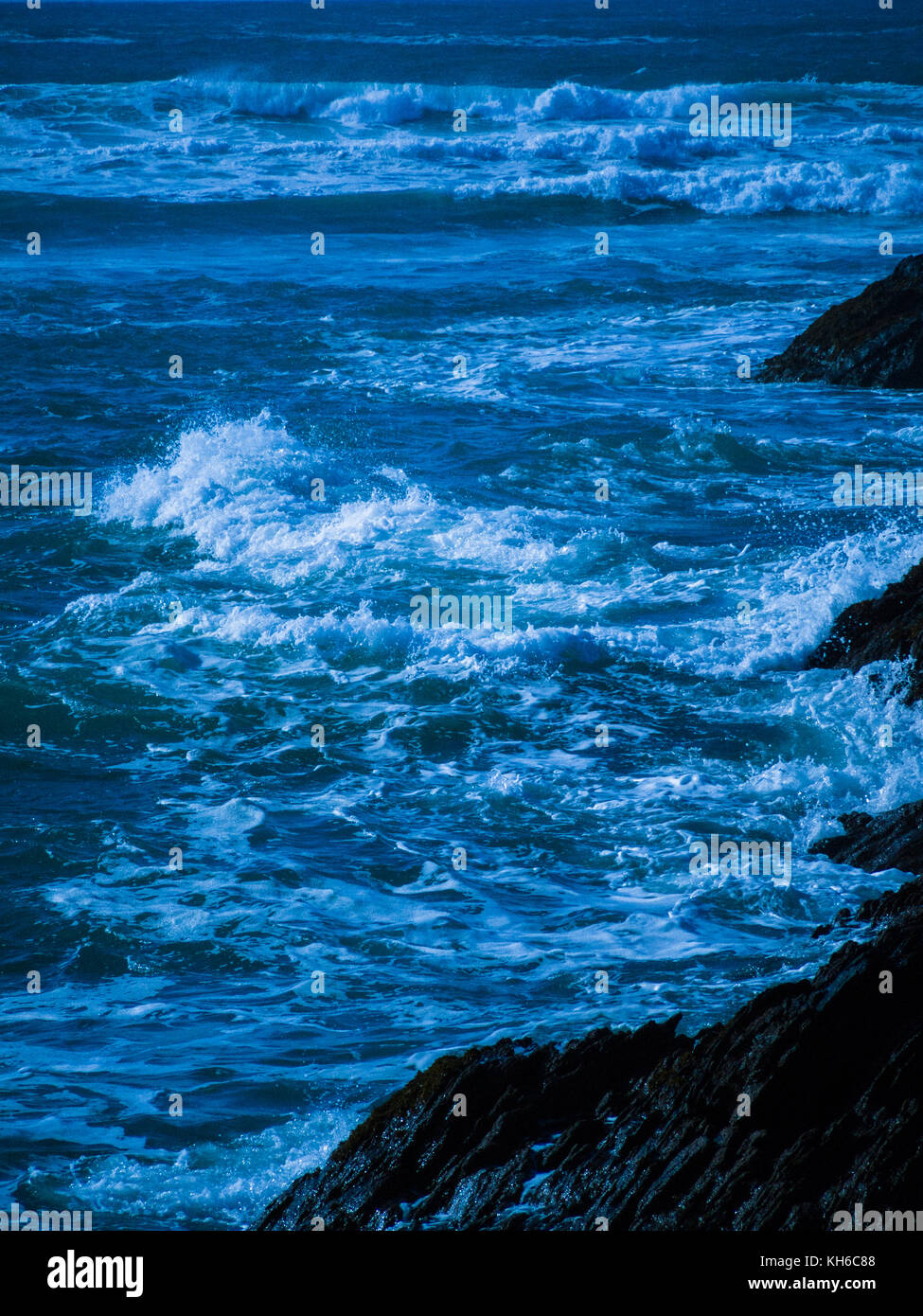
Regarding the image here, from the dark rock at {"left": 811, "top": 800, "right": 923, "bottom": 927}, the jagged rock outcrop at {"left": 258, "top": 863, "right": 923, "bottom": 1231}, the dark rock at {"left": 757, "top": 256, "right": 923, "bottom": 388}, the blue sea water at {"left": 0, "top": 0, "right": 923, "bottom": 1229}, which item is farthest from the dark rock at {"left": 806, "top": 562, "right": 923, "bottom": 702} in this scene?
the dark rock at {"left": 757, "top": 256, "right": 923, "bottom": 388}

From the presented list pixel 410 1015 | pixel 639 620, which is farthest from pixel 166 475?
pixel 410 1015

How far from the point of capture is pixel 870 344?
16266mm

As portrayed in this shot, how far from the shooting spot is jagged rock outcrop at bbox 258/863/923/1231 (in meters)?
4.16

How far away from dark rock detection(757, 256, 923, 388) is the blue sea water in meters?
0.45

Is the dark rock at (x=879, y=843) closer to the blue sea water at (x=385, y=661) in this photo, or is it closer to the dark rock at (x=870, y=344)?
the blue sea water at (x=385, y=661)

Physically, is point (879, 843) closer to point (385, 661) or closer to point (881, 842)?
point (881, 842)

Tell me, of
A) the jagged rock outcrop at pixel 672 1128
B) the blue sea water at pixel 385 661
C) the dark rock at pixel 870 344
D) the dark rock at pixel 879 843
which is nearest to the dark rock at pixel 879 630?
the blue sea water at pixel 385 661

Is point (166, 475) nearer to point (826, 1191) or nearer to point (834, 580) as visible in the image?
point (834, 580)

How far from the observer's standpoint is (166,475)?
13117 millimetres

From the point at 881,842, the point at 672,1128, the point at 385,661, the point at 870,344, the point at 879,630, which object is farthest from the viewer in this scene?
the point at 870,344

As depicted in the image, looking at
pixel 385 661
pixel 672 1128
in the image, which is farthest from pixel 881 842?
pixel 385 661

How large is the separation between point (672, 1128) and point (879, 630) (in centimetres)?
558

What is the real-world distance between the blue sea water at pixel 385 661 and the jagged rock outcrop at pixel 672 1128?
589 mm

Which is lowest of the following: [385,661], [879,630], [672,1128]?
[672,1128]
